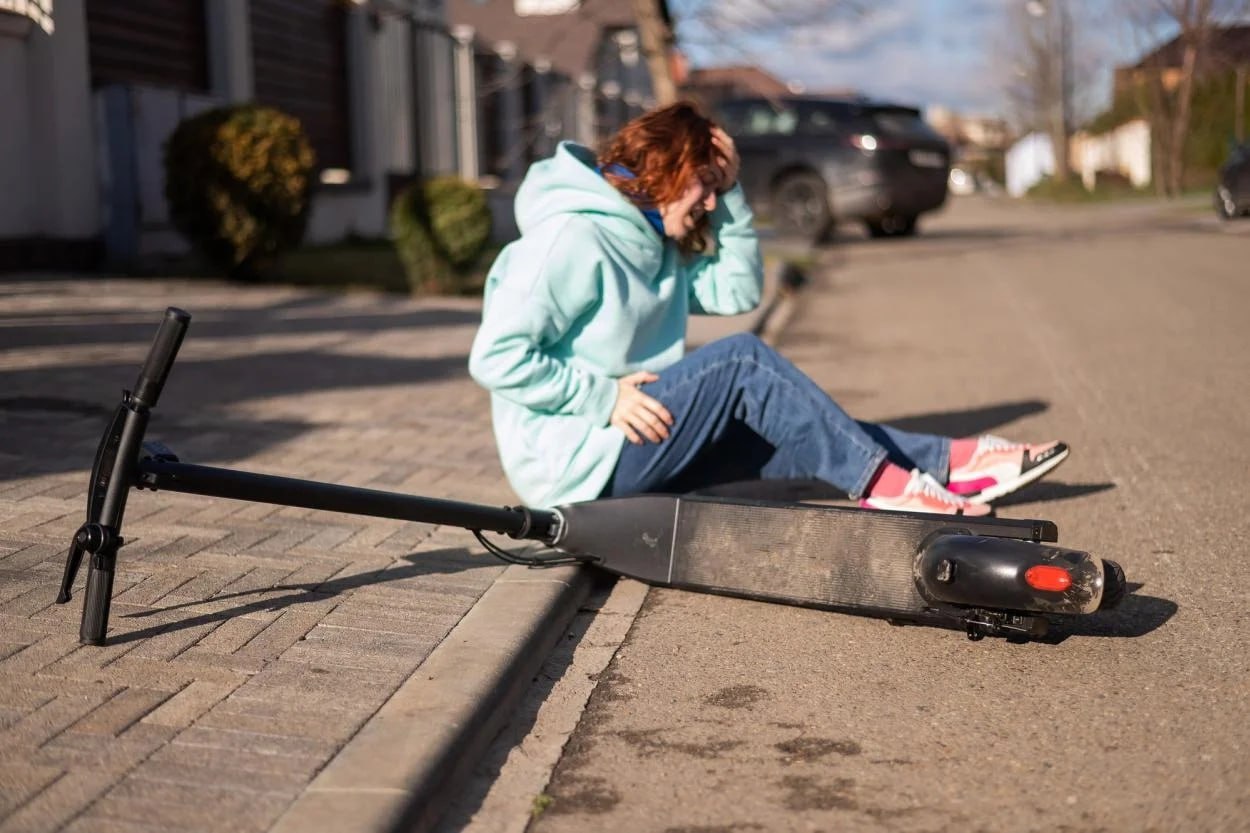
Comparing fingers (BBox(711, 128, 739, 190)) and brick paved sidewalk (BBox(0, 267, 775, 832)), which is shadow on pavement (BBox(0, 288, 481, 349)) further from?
fingers (BBox(711, 128, 739, 190))

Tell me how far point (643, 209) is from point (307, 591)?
144 centimetres

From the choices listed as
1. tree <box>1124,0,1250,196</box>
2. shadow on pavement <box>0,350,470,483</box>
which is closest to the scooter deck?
shadow on pavement <box>0,350,470,483</box>

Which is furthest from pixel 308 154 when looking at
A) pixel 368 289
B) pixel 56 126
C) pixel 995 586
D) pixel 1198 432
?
pixel 995 586

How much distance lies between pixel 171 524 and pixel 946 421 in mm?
3665

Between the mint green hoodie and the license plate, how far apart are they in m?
16.4

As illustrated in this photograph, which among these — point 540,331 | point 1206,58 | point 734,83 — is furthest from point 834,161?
point 1206,58

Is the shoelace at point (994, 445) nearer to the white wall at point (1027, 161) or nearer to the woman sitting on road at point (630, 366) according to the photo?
the woman sitting on road at point (630, 366)

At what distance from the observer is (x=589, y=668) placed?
355 cm

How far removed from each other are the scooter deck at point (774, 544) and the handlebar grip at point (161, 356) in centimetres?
134

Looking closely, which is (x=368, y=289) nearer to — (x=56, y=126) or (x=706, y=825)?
(x=56, y=126)

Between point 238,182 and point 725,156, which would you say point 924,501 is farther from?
point 238,182

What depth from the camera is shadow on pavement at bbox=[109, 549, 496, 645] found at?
3.45 meters

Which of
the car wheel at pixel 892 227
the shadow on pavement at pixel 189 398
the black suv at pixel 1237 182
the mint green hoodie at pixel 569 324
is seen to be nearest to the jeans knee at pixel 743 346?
the mint green hoodie at pixel 569 324

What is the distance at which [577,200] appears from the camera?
416cm
